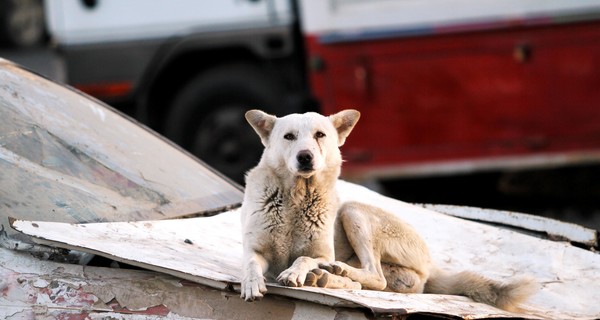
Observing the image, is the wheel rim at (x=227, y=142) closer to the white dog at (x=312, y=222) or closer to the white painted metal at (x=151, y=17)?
the white painted metal at (x=151, y=17)

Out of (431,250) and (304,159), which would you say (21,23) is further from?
(304,159)

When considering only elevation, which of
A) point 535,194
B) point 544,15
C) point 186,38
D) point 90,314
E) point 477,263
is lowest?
point 90,314

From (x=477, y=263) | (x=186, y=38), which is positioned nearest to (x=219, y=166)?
(x=186, y=38)

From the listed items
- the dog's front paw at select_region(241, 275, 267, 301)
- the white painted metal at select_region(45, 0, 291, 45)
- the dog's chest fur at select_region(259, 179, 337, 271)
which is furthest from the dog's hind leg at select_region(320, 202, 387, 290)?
the white painted metal at select_region(45, 0, 291, 45)

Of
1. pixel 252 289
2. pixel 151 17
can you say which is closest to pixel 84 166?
pixel 252 289

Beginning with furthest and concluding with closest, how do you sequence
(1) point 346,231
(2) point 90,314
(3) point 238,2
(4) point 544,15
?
(3) point 238,2, (4) point 544,15, (1) point 346,231, (2) point 90,314

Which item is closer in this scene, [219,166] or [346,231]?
[346,231]

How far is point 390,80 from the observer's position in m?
10.9

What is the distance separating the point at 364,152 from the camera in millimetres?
11102

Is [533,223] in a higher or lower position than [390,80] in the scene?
lower

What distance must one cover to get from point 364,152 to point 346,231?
250 inches

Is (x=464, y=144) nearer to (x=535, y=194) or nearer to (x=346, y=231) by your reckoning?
(x=535, y=194)

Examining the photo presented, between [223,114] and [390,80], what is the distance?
5.25 ft

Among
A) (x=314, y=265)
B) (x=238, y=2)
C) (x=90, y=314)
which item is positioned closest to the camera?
(x=90, y=314)
